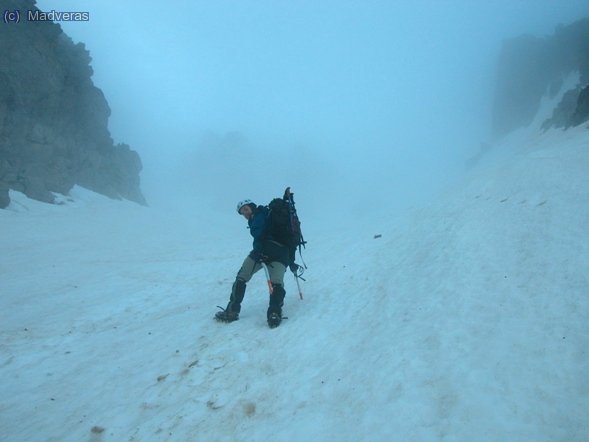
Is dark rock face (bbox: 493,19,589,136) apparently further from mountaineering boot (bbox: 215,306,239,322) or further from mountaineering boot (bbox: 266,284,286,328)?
mountaineering boot (bbox: 215,306,239,322)

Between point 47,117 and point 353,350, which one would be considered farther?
point 47,117

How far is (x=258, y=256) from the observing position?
356 inches

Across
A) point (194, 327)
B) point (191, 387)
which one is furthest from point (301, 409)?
point (194, 327)

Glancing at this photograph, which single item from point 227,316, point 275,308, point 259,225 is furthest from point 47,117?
point 275,308

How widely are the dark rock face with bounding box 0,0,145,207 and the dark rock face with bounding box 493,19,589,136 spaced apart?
99.6 meters

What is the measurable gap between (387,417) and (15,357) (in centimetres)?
817

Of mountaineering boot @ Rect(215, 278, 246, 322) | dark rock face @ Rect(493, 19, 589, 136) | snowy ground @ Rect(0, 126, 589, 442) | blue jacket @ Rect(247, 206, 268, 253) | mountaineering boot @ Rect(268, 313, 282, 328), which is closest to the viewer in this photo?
snowy ground @ Rect(0, 126, 589, 442)

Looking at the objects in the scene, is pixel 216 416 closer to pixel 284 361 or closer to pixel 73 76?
pixel 284 361

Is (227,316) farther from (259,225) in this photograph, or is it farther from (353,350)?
(353,350)

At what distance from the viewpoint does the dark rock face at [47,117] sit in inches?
1649

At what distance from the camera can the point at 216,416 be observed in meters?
5.43

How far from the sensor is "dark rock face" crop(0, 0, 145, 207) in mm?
41875

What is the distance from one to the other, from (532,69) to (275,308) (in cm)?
14348

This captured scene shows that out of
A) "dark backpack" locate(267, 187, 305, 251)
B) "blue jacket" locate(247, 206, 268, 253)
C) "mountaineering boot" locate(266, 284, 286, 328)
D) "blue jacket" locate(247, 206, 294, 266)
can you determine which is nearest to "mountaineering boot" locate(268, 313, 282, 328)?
"mountaineering boot" locate(266, 284, 286, 328)
